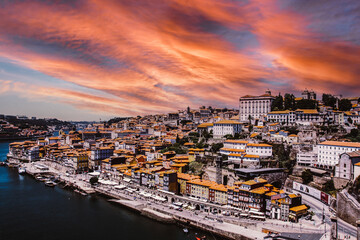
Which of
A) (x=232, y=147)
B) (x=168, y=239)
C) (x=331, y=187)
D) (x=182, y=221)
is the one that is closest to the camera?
(x=168, y=239)

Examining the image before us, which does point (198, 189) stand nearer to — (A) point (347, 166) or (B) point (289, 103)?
(A) point (347, 166)

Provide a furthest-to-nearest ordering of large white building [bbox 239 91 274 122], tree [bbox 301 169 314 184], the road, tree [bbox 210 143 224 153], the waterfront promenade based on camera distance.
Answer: large white building [bbox 239 91 274 122], tree [bbox 210 143 224 153], tree [bbox 301 169 314 184], the waterfront promenade, the road

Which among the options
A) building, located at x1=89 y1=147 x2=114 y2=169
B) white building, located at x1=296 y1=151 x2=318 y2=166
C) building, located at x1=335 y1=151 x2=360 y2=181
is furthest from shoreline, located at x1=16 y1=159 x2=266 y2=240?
white building, located at x1=296 y1=151 x2=318 y2=166

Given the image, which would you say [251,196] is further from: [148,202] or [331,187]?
[148,202]

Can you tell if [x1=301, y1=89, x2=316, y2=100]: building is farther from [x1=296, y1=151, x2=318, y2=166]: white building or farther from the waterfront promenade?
the waterfront promenade

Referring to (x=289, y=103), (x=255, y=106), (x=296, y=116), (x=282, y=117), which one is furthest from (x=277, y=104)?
(x=296, y=116)

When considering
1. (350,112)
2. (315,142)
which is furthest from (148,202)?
(350,112)

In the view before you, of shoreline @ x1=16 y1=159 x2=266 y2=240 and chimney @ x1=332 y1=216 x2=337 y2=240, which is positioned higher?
chimney @ x1=332 y1=216 x2=337 y2=240
